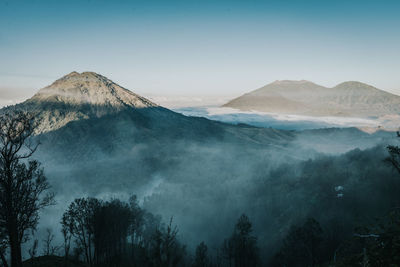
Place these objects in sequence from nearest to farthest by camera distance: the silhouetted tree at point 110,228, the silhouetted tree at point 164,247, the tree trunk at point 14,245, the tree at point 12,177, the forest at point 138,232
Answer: the silhouetted tree at point 164,247 → the tree at point 12,177 → the forest at point 138,232 → the tree trunk at point 14,245 → the silhouetted tree at point 110,228

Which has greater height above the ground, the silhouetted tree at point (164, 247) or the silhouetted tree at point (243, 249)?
the silhouetted tree at point (164, 247)

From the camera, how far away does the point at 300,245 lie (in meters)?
79.4

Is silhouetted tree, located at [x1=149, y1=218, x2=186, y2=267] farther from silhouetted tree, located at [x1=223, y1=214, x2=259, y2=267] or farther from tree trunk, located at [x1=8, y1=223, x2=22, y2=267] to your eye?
silhouetted tree, located at [x1=223, y1=214, x2=259, y2=267]

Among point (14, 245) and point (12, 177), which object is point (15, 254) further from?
point (12, 177)

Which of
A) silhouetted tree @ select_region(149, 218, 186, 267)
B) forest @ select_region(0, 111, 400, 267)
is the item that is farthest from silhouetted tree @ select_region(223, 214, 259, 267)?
silhouetted tree @ select_region(149, 218, 186, 267)

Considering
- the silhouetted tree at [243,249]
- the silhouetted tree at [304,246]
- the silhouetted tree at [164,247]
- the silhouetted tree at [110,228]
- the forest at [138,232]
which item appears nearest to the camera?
the silhouetted tree at [164,247]

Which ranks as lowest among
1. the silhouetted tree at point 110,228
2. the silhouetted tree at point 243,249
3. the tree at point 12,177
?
the silhouetted tree at point 243,249

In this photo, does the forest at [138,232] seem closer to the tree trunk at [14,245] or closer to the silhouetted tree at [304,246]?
the tree trunk at [14,245]

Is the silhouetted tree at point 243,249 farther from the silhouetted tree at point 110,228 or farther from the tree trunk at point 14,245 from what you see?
the tree trunk at point 14,245

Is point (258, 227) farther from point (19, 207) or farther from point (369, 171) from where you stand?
point (19, 207)

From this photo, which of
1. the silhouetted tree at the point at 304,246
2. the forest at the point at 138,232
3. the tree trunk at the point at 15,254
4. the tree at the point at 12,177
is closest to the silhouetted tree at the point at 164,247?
the forest at the point at 138,232

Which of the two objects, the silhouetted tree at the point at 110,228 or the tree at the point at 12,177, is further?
the silhouetted tree at the point at 110,228

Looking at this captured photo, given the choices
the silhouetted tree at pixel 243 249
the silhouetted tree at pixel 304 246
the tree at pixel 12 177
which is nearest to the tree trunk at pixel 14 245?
the tree at pixel 12 177

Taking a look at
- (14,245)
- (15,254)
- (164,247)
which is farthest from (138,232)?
(14,245)
